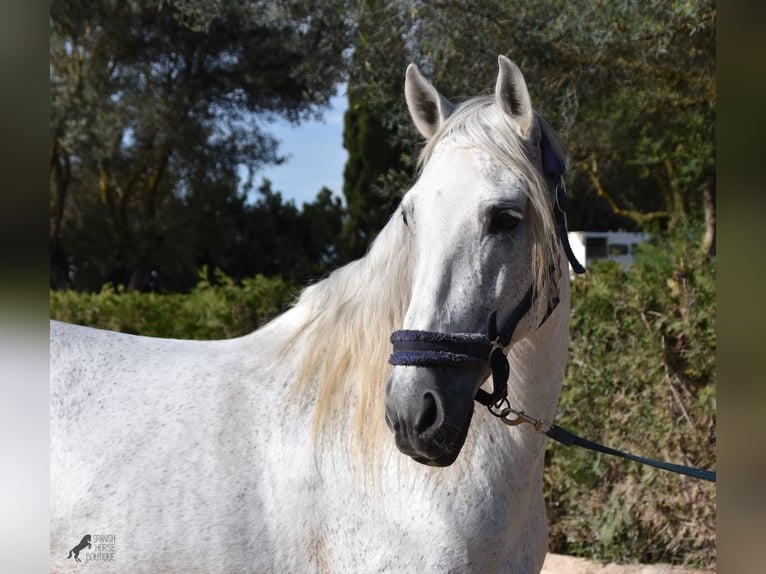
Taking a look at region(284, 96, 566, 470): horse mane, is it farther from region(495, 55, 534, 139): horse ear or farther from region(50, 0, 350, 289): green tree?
region(50, 0, 350, 289): green tree

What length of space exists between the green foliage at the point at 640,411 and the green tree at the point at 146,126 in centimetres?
891

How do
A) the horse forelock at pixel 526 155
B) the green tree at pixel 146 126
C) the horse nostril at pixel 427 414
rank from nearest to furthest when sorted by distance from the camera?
1. the horse nostril at pixel 427 414
2. the horse forelock at pixel 526 155
3. the green tree at pixel 146 126

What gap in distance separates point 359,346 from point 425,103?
2.72 feet

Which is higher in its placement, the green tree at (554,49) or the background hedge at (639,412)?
the green tree at (554,49)

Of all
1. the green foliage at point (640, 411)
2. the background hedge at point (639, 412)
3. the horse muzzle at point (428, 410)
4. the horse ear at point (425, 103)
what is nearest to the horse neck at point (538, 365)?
the horse muzzle at point (428, 410)

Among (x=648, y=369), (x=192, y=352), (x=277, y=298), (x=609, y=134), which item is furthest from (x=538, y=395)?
(x=609, y=134)

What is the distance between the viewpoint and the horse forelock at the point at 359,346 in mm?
2230

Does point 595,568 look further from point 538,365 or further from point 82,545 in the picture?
point 82,545

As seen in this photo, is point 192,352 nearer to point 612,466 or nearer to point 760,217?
point 760,217

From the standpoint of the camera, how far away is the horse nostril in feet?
5.82

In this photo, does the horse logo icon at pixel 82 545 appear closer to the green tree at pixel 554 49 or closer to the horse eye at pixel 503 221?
the horse eye at pixel 503 221

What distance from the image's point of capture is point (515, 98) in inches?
85.7

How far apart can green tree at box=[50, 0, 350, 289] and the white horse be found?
Answer: 10.7 m

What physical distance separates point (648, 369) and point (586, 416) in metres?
0.53
